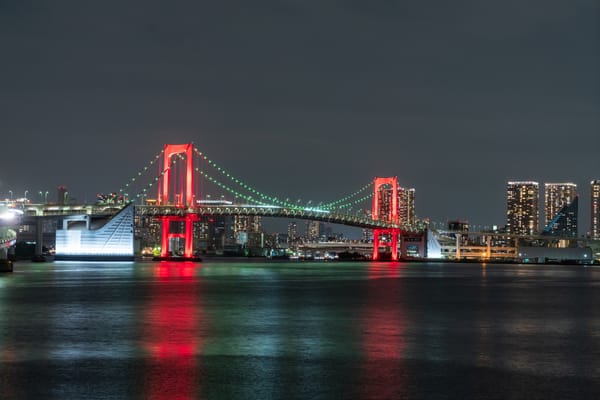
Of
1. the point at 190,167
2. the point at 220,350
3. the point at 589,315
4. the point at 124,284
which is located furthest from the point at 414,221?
the point at 220,350

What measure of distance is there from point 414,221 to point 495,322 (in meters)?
102

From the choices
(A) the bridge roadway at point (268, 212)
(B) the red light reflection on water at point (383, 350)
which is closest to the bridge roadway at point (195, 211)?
(A) the bridge roadway at point (268, 212)

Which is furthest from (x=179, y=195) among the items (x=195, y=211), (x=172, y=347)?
(x=172, y=347)

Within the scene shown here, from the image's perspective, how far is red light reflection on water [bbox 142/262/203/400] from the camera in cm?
1168

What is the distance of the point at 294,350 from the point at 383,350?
5.26ft

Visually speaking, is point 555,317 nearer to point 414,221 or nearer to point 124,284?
point 124,284

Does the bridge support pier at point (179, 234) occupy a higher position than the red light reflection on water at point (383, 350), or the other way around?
the bridge support pier at point (179, 234)

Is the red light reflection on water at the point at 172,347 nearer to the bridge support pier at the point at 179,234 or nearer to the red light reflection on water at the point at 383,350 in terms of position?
the red light reflection on water at the point at 383,350

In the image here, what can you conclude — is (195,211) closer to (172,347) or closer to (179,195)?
(179,195)

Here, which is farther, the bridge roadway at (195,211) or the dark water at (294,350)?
the bridge roadway at (195,211)

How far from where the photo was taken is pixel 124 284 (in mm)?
39719

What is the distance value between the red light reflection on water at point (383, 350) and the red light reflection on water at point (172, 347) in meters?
2.47

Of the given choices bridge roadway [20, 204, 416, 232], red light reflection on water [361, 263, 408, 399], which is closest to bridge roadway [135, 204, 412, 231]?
bridge roadway [20, 204, 416, 232]

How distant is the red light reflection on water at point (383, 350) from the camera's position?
11.7 m
